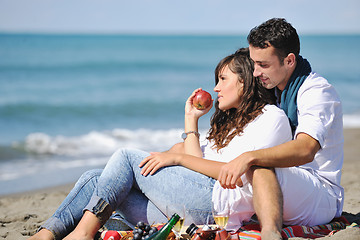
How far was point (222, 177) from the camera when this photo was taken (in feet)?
10.8

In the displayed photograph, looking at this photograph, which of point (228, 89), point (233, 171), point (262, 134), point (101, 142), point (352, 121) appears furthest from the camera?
point (352, 121)

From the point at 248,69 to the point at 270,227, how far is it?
1371 millimetres

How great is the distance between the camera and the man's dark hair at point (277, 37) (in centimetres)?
371

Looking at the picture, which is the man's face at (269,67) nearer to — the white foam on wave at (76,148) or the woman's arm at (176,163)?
the woman's arm at (176,163)

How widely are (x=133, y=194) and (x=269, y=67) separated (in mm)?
1486

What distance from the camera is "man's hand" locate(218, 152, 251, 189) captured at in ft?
10.6

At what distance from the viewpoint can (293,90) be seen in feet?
12.2

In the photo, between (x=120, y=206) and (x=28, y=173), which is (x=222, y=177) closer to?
(x=120, y=206)

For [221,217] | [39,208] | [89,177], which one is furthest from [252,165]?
[39,208]

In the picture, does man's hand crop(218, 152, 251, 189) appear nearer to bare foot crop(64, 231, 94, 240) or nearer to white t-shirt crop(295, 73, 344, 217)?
white t-shirt crop(295, 73, 344, 217)

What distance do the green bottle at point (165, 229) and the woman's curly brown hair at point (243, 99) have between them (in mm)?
770

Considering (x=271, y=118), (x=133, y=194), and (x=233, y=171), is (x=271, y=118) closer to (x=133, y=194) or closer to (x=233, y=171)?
(x=233, y=171)

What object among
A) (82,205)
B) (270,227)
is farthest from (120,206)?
(270,227)

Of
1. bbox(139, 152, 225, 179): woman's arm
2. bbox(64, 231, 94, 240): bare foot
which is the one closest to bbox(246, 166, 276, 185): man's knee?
bbox(139, 152, 225, 179): woman's arm
